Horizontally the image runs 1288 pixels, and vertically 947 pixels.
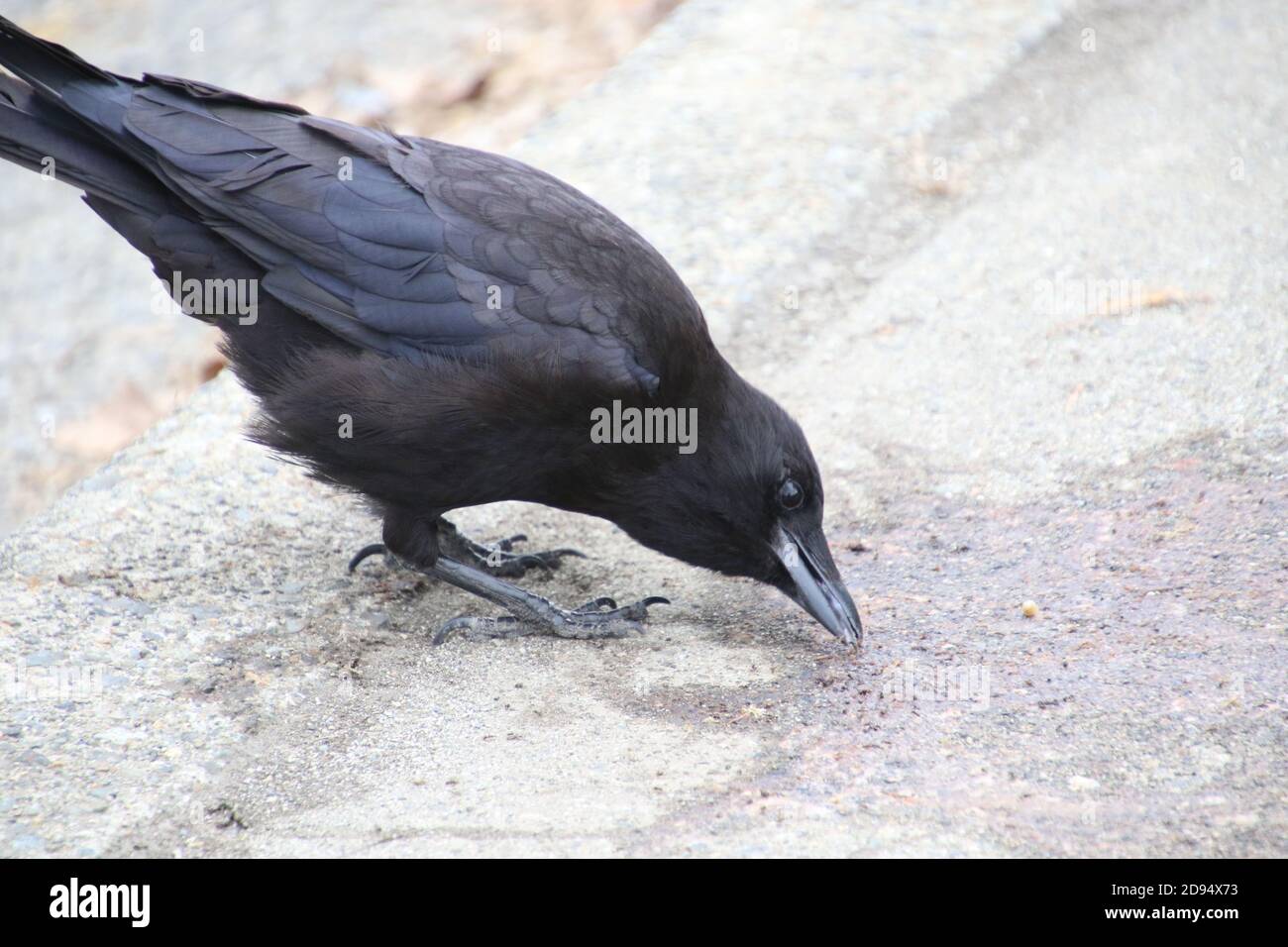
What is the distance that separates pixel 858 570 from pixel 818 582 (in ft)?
1.34

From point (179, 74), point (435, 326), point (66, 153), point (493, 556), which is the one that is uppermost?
point (179, 74)

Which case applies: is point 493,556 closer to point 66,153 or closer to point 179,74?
point 66,153

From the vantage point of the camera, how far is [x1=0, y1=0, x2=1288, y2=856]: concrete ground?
3.23 m

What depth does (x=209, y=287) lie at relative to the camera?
14.0ft

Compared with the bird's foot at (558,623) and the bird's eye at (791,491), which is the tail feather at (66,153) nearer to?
the bird's foot at (558,623)

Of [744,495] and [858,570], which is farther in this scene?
[858,570]

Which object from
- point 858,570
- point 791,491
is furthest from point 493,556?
point 858,570

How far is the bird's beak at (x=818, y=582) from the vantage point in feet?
13.1

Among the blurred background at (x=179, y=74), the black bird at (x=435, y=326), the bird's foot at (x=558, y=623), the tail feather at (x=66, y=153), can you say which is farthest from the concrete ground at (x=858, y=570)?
the blurred background at (x=179, y=74)

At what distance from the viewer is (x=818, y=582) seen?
4.12 meters

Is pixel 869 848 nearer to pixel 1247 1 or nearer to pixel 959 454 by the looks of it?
pixel 959 454

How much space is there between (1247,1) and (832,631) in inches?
223

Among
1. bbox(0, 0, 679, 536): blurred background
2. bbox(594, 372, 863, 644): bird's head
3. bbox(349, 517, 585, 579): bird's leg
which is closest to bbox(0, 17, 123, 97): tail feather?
bbox(349, 517, 585, 579): bird's leg

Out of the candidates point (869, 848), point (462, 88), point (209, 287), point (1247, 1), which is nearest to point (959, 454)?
point (869, 848)
